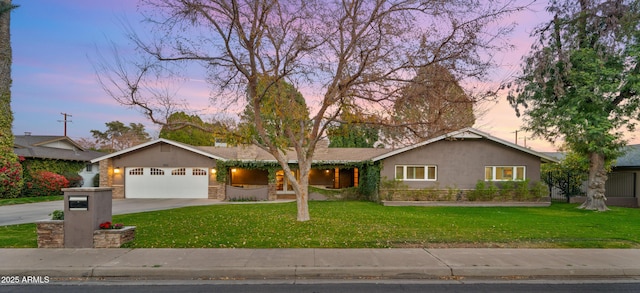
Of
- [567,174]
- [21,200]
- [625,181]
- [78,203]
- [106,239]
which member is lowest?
[21,200]

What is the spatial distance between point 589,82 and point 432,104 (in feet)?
33.2

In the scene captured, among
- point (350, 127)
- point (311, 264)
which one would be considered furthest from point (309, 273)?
point (350, 127)

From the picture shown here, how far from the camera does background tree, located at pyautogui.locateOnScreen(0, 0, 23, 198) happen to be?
21688 millimetres

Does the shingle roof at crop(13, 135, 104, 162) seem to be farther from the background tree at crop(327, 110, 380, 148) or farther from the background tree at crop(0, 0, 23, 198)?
the background tree at crop(327, 110, 380, 148)

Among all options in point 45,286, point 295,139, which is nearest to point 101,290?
point 45,286

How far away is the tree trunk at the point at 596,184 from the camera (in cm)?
1873

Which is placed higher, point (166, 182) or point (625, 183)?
point (625, 183)

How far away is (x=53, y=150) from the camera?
2836 centimetres

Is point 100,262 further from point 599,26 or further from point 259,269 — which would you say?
point 599,26

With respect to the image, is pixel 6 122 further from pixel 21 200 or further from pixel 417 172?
pixel 417 172

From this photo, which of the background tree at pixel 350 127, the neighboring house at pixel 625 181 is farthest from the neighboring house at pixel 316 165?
the background tree at pixel 350 127

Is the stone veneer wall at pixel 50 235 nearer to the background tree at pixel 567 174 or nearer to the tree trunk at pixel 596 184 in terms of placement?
the tree trunk at pixel 596 184

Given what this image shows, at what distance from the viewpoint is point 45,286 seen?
20.5 ft

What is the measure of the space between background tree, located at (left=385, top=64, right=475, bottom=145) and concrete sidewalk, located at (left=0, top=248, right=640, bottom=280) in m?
4.43
